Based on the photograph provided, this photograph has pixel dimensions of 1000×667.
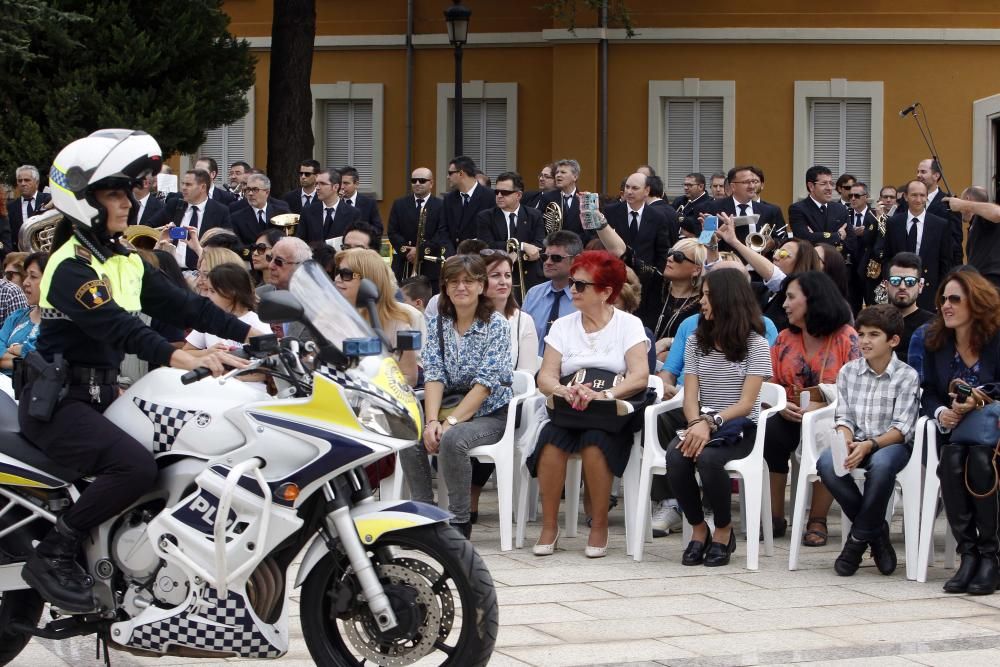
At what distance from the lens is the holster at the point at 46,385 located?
598 cm

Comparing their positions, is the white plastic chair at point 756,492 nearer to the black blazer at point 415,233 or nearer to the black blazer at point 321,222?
the black blazer at point 415,233

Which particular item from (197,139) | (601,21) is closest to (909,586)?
(197,139)

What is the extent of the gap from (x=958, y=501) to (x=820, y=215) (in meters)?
8.41

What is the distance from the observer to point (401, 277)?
1695 cm

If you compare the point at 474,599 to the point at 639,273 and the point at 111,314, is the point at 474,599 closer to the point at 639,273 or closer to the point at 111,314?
the point at 111,314

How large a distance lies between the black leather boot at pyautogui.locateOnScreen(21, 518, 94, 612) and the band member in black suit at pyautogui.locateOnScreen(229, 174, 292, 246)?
10.0 meters

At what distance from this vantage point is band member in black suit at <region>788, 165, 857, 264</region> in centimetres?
1644

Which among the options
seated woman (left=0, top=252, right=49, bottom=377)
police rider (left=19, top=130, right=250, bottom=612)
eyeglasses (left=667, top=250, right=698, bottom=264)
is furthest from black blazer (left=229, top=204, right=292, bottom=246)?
police rider (left=19, top=130, right=250, bottom=612)

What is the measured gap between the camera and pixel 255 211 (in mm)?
16172

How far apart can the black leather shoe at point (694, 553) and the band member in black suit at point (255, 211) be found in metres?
7.78

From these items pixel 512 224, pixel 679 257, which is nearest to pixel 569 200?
pixel 512 224

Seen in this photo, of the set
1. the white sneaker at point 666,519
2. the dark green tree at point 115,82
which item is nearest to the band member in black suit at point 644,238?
the white sneaker at point 666,519

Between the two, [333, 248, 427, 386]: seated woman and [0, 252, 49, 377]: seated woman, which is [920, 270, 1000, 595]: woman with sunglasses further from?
[0, 252, 49, 377]: seated woman

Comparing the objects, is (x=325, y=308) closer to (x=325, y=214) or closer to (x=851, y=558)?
(x=851, y=558)
